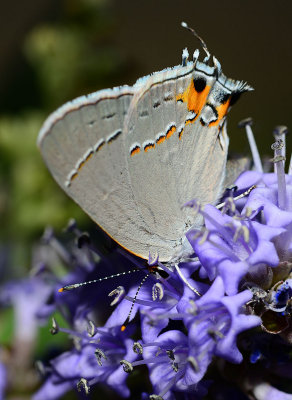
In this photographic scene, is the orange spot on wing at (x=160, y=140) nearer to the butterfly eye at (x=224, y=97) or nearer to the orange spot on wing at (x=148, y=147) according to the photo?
the orange spot on wing at (x=148, y=147)

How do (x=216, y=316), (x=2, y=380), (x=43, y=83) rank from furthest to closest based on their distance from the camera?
(x=43, y=83) → (x=2, y=380) → (x=216, y=316)

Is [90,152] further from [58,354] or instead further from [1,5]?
[1,5]

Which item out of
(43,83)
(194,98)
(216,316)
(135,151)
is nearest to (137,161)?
(135,151)

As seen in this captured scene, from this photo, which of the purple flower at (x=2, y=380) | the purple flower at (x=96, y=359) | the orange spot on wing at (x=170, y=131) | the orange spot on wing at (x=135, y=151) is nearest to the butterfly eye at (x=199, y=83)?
the orange spot on wing at (x=170, y=131)

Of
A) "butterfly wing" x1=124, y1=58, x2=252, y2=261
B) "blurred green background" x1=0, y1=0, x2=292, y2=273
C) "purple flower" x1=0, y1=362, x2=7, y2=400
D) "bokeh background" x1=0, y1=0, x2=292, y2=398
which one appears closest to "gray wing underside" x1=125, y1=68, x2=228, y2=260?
"butterfly wing" x1=124, y1=58, x2=252, y2=261

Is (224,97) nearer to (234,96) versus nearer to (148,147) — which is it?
(234,96)

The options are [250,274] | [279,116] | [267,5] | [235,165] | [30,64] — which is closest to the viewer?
[250,274]

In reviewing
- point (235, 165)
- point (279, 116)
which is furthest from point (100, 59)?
point (279, 116)
